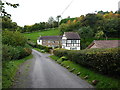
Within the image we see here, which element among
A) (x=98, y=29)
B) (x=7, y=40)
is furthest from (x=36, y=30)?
(x=7, y=40)

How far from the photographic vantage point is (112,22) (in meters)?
65.9

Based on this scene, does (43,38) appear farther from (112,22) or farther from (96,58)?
(96,58)

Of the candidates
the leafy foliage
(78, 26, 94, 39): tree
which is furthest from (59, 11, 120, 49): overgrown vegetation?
the leafy foliage

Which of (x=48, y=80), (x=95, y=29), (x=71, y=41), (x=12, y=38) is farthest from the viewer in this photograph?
(x=95, y=29)

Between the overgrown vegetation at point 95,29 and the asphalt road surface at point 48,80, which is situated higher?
the overgrown vegetation at point 95,29

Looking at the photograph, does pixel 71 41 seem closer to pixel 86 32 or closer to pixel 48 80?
pixel 86 32

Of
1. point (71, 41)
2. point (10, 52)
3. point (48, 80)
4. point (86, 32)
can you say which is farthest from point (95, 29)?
point (48, 80)

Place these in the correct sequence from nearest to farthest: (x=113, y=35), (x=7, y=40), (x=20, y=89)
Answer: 1. (x=20, y=89)
2. (x=7, y=40)
3. (x=113, y=35)

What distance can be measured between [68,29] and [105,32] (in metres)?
20.0

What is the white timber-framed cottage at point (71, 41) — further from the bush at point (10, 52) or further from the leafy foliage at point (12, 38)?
the bush at point (10, 52)

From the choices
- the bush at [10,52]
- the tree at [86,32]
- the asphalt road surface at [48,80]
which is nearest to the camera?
the asphalt road surface at [48,80]

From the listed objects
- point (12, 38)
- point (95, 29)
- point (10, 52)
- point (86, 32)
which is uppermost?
point (95, 29)

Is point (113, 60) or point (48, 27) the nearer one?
point (113, 60)

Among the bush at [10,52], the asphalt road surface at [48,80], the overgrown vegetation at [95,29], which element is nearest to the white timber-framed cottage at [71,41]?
the overgrown vegetation at [95,29]
